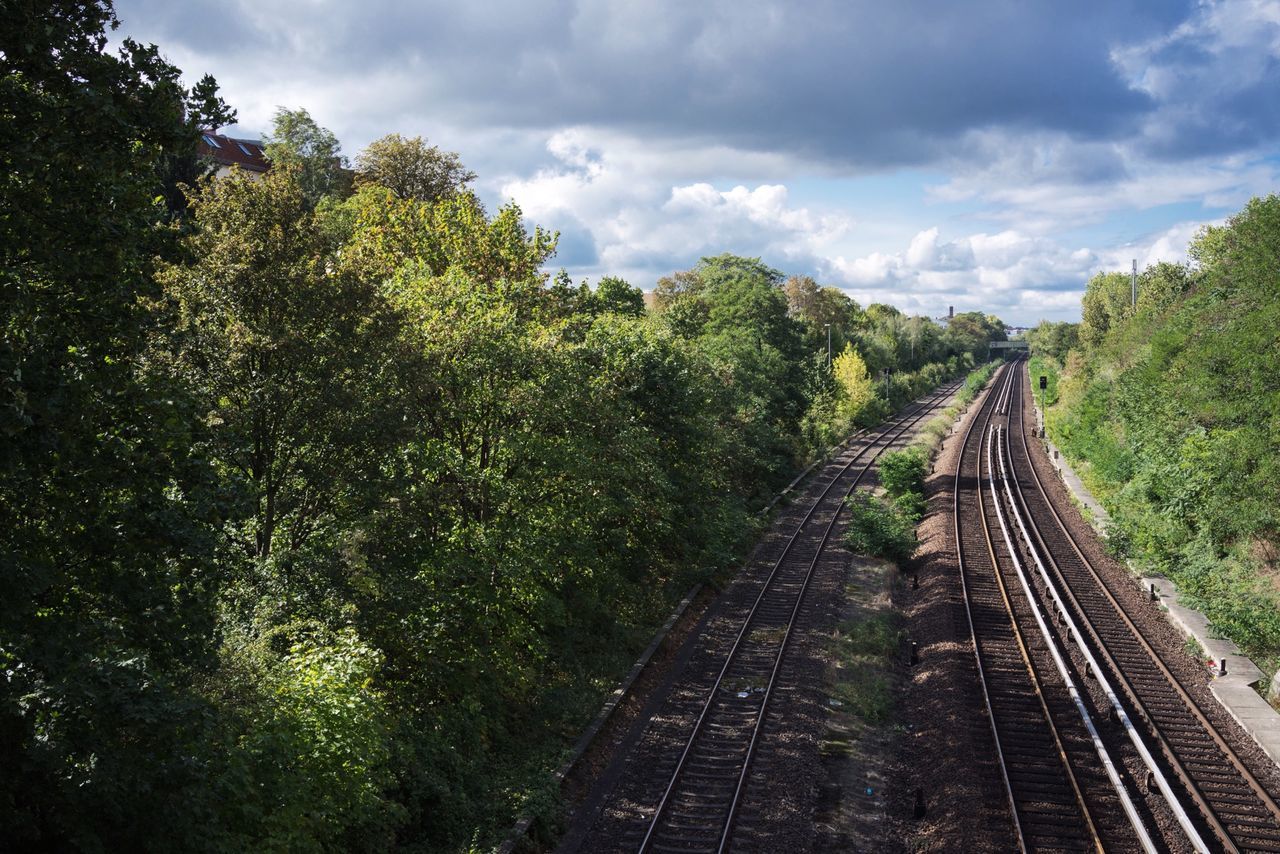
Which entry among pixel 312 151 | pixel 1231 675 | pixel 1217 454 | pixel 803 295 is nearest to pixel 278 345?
pixel 1231 675

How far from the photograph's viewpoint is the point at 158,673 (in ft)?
26.1

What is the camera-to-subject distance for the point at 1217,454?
26156 mm

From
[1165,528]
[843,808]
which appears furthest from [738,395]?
[843,808]

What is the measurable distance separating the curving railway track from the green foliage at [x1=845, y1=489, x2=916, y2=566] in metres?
1.88

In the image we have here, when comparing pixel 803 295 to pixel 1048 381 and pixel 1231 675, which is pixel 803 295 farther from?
pixel 1231 675

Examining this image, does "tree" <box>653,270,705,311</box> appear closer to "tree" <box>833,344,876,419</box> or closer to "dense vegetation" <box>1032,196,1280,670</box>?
"tree" <box>833,344,876,419</box>

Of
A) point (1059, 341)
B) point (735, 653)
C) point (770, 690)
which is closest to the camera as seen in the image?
point (770, 690)

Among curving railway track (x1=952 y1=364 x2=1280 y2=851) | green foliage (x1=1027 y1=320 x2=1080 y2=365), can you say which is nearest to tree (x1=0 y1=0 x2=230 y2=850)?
curving railway track (x1=952 y1=364 x2=1280 y2=851)

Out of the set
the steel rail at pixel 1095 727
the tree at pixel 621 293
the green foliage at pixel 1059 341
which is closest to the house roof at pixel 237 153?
the tree at pixel 621 293

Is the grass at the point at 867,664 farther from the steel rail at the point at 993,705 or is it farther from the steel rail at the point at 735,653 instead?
the steel rail at the point at 993,705

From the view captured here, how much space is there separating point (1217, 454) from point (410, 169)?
1453 inches

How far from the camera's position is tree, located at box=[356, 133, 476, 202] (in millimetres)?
44656

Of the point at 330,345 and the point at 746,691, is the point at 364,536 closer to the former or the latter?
the point at 330,345

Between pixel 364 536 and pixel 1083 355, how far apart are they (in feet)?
249
